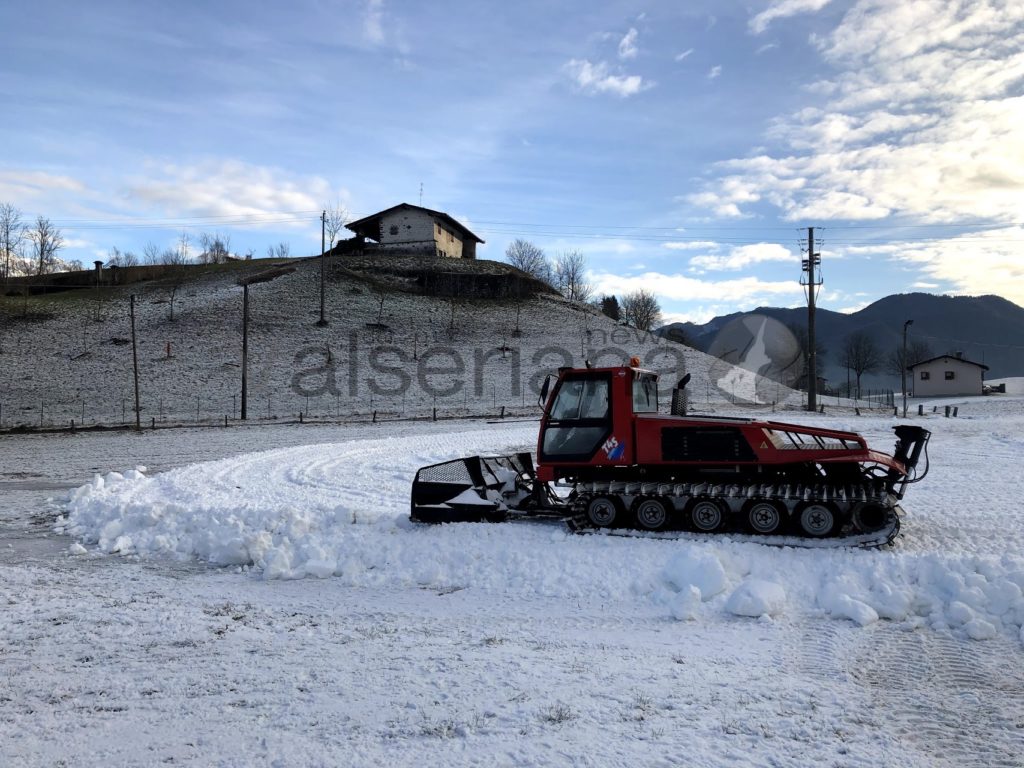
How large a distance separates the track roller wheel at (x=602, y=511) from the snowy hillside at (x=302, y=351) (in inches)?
1213

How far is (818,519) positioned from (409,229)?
77587 mm

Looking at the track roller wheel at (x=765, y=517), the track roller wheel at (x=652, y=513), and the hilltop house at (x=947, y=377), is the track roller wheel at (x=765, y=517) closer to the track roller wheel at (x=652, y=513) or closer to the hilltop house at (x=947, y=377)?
the track roller wheel at (x=652, y=513)

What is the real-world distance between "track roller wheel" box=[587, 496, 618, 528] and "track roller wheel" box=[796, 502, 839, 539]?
2.40 meters

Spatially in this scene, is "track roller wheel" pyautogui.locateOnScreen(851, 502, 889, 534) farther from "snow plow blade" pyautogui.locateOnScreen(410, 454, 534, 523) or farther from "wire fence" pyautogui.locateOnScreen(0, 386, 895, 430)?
"wire fence" pyautogui.locateOnScreen(0, 386, 895, 430)

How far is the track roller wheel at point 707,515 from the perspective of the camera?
955 centimetres

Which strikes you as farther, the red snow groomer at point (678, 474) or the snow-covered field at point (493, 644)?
the red snow groomer at point (678, 474)

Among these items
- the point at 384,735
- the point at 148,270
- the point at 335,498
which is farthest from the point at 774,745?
the point at 148,270

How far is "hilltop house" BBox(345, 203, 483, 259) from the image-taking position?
→ 82.1 metres

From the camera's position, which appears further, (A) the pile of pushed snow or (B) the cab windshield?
(B) the cab windshield

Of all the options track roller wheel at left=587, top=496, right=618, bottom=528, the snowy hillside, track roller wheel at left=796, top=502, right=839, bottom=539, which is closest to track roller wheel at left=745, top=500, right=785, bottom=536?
track roller wheel at left=796, top=502, right=839, bottom=539

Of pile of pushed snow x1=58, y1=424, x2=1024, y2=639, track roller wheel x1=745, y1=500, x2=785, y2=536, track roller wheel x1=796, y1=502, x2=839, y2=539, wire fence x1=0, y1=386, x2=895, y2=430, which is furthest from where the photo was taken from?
wire fence x1=0, y1=386, x2=895, y2=430

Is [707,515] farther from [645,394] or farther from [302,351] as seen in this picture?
[302,351]

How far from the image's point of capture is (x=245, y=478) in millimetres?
17703

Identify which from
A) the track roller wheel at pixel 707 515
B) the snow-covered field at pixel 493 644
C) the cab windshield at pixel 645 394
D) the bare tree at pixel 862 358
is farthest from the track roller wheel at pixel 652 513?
the bare tree at pixel 862 358
